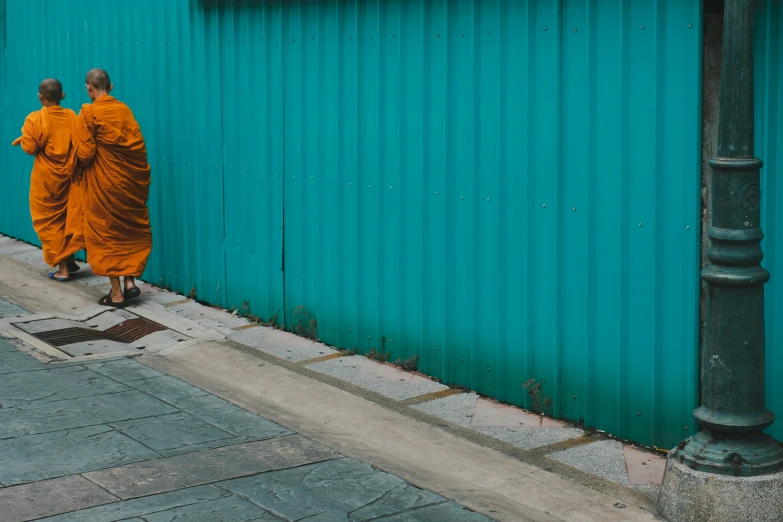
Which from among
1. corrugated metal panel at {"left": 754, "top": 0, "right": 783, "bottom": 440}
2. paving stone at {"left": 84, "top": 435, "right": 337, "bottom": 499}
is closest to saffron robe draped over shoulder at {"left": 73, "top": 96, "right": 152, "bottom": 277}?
paving stone at {"left": 84, "top": 435, "right": 337, "bottom": 499}

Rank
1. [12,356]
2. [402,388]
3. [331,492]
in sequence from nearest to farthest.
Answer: [331,492], [402,388], [12,356]

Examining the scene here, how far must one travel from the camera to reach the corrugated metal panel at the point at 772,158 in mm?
5070

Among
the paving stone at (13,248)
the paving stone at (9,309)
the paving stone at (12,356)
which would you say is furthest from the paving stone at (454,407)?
the paving stone at (13,248)

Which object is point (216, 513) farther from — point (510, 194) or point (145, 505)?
point (510, 194)

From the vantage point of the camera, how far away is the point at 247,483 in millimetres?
5219

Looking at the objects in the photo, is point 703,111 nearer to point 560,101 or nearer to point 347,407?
point 560,101

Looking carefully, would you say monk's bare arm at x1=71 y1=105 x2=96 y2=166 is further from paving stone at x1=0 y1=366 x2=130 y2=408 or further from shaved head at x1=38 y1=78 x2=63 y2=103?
paving stone at x1=0 y1=366 x2=130 y2=408

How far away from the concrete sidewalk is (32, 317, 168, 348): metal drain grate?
0.04 m

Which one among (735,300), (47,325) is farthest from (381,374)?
(735,300)

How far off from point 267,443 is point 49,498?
124 cm

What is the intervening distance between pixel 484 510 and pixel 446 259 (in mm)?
2225

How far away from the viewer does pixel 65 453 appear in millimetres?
5582

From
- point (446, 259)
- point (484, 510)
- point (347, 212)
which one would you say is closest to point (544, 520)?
point (484, 510)

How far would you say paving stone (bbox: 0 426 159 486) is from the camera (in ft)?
17.4
